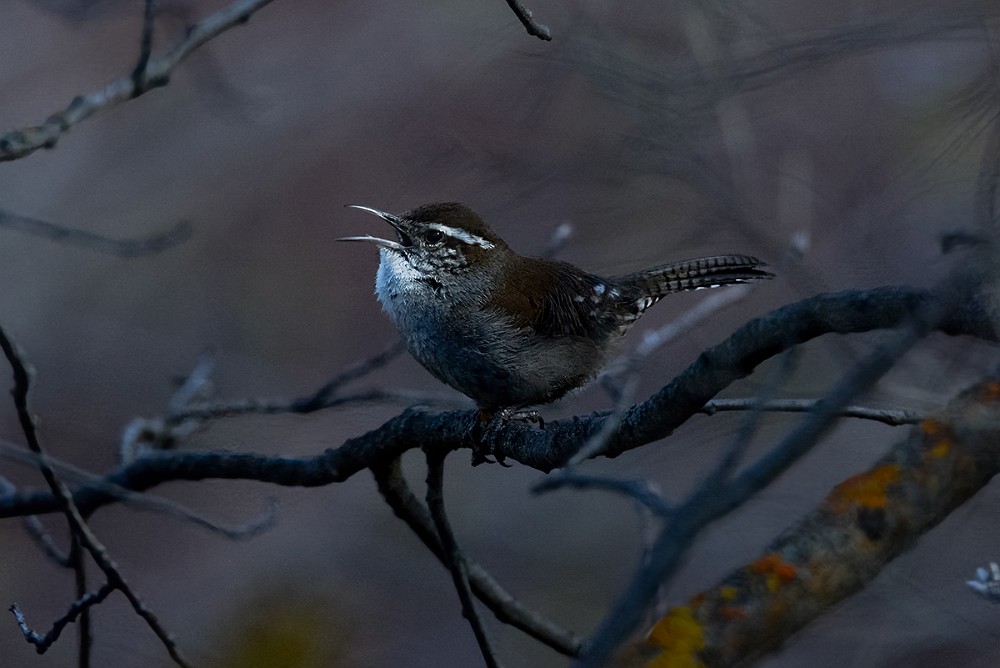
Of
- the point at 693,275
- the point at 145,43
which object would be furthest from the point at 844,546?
the point at 693,275

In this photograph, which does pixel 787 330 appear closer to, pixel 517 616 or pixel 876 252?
pixel 876 252

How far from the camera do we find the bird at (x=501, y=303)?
4004 millimetres

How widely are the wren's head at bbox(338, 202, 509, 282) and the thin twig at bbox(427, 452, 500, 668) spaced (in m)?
1.17

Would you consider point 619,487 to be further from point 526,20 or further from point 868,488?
point 526,20

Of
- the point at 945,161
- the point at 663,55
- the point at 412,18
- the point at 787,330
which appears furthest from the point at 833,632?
the point at 412,18

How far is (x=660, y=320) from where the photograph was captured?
7730 millimetres

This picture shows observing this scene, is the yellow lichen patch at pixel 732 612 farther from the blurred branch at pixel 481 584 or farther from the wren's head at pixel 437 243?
the wren's head at pixel 437 243

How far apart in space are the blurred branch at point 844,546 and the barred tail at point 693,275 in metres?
1.87

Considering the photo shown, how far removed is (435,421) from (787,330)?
4.94 ft

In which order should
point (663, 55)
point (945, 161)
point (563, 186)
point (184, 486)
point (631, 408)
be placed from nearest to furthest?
point (945, 161) → point (631, 408) → point (563, 186) → point (663, 55) → point (184, 486)

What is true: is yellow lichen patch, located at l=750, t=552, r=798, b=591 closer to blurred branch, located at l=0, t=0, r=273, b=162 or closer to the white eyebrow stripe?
blurred branch, located at l=0, t=0, r=273, b=162

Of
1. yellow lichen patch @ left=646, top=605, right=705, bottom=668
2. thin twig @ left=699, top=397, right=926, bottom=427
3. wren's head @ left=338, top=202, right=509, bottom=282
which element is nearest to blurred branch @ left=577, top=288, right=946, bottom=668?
yellow lichen patch @ left=646, top=605, right=705, bottom=668

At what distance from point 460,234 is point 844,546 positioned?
2.64m

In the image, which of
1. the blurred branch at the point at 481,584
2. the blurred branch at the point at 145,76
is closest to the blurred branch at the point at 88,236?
the blurred branch at the point at 145,76
